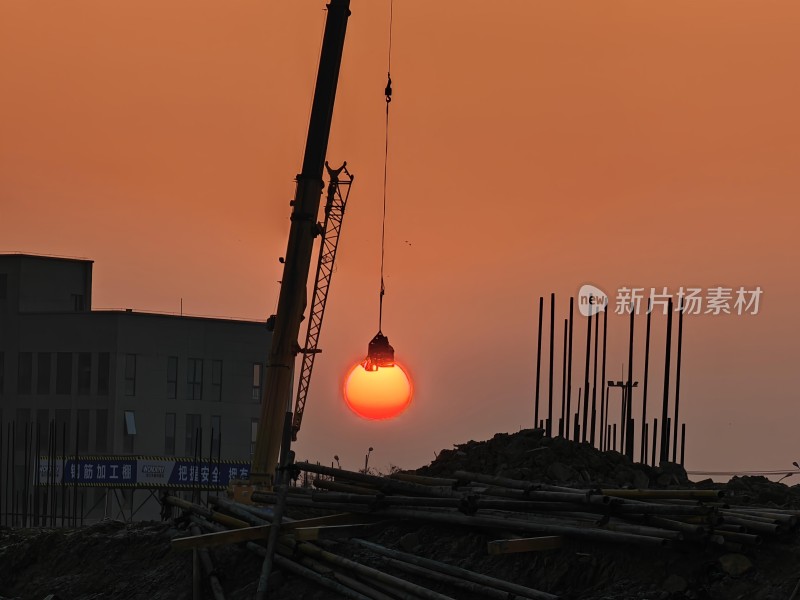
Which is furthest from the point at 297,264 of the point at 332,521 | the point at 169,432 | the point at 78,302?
the point at 78,302

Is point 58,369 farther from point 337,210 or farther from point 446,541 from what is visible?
point 446,541

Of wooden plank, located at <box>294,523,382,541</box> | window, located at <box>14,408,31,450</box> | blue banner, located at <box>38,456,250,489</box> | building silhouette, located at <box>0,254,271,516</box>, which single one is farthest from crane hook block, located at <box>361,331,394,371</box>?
window, located at <box>14,408,31,450</box>

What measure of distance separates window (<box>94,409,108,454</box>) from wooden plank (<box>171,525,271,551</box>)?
7020 centimetres

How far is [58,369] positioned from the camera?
94.2 m

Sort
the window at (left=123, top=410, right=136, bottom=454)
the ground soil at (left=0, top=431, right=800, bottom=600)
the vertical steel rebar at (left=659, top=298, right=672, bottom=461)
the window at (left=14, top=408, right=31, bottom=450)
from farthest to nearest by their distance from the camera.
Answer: the window at (left=123, top=410, right=136, bottom=454) < the window at (left=14, top=408, right=31, bottom=450) < the vertical steel rebar at (left=659, top=298, right=672, bottom=461) < the ground soil at (left=0, top=431, right=800, bottom=600)

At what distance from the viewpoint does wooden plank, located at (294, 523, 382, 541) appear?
24.8 meters

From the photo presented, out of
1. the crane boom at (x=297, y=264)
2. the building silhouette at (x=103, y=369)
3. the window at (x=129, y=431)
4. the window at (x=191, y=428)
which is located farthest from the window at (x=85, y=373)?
the crane boom at (x=297, y=264)

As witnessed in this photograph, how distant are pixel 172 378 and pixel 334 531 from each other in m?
71.9

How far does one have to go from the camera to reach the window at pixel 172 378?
95688 millimetres

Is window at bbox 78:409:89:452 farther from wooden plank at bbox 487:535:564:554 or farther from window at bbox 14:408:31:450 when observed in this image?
wooden plank at bbox 487:535:564:554

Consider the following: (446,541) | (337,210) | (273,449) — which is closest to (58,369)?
(337,210)

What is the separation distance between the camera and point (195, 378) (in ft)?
316

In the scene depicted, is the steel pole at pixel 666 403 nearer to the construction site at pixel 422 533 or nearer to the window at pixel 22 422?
the construction site at pixel 422 533

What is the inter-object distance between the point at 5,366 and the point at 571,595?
257ft
